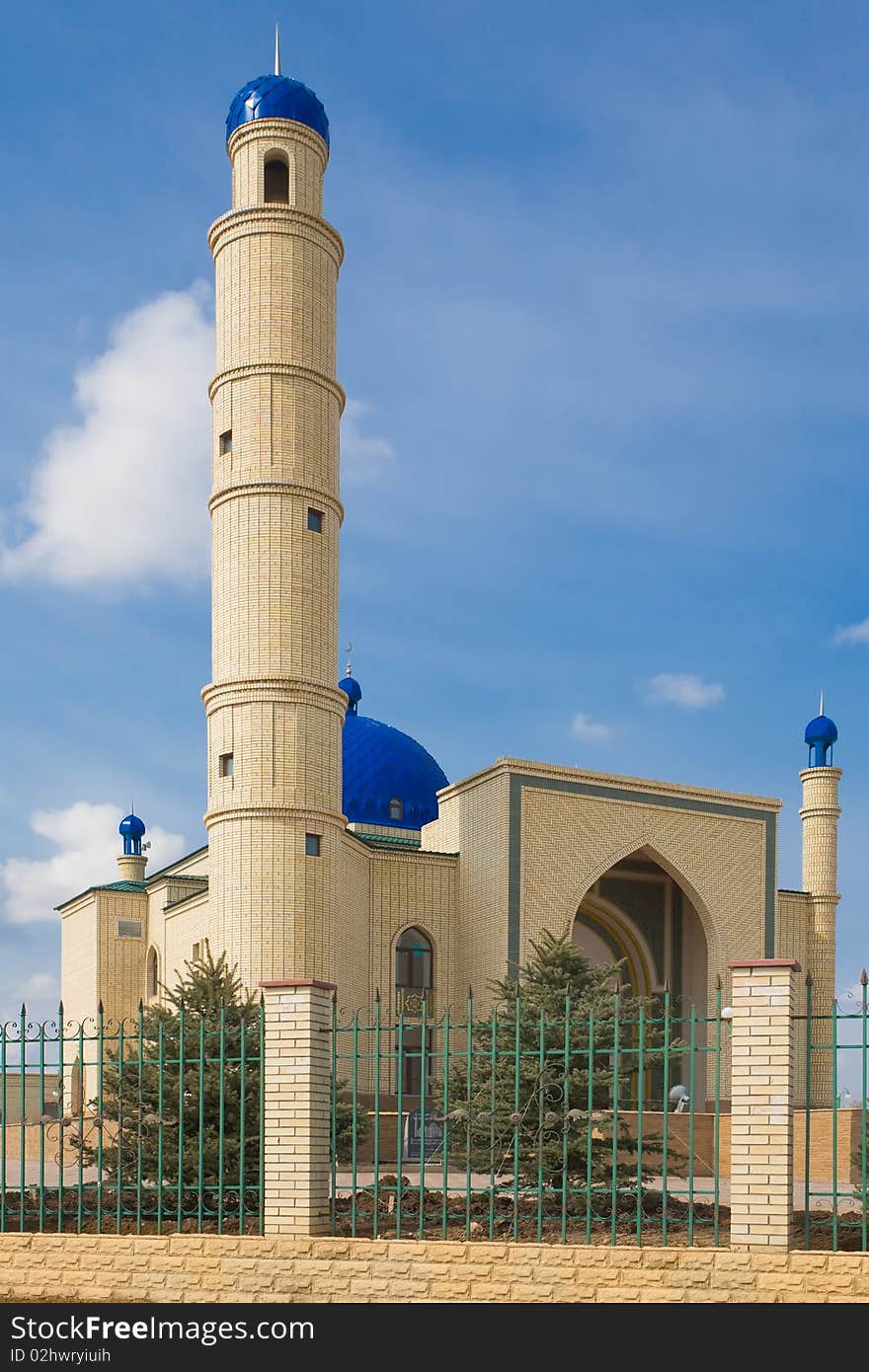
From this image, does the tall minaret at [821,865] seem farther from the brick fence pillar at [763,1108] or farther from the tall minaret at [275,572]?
the brick fence pillar at [763,1108]

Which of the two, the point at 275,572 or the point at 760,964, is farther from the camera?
the point at 275,572

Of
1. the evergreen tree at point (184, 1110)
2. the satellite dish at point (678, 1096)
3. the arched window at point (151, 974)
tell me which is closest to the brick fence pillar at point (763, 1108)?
the evergreen tree at point (184, 1110)

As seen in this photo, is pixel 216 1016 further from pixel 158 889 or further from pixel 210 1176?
pixel 158 889

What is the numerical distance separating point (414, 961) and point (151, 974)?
5.43 metres

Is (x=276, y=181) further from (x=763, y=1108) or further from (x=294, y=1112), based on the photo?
(x=763, y=1108)

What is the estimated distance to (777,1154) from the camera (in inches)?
343

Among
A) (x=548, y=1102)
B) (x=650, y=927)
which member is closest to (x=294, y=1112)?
(x=548, y=1102)

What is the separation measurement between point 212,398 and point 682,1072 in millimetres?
14362

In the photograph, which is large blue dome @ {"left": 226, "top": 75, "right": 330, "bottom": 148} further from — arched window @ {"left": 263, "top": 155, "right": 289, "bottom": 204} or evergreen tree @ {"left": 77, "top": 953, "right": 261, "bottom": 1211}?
evergreen tree @ {"left": 77, "top": 953, "right": 261, "bottom": 1211}

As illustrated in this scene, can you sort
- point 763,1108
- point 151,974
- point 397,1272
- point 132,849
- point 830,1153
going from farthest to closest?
1. point 132,849
2. point 151,974
3. point 830,1153
4. point 397,1272
5. point 763,1108

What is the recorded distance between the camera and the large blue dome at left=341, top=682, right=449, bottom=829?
30.1 meters

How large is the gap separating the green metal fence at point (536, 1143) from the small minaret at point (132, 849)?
1738cm

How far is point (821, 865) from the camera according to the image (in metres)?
28.7
